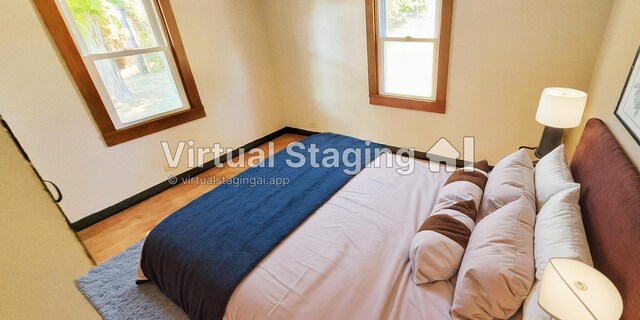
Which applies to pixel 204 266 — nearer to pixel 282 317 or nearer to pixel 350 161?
pixel 282 317

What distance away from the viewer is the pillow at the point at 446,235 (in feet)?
3.65

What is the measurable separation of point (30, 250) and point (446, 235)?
4.07 feet

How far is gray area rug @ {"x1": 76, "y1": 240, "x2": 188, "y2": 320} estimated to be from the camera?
167 centimetres

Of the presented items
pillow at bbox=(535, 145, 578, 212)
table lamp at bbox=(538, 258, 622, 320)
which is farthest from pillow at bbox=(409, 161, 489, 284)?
table lamp at bbox=(538, 258, 622, 320)

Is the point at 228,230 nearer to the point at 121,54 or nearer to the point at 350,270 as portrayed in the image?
the point at 350,270

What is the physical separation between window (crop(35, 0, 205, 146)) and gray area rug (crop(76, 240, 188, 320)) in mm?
1146

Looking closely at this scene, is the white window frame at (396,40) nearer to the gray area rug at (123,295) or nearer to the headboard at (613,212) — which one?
the headboard at (613,212)

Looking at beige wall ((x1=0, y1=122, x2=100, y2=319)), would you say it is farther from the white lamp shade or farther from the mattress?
the white lamp shade

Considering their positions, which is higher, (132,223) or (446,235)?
(446,235)

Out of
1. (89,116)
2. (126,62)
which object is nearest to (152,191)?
(89,116)

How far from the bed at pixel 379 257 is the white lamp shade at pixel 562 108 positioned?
29 centimetres

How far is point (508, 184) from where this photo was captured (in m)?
1.33

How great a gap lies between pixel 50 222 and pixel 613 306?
115 centimetres

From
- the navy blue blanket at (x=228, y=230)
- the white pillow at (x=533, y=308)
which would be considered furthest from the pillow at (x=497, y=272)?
the navy blue blanket at (x=228, y=230)
